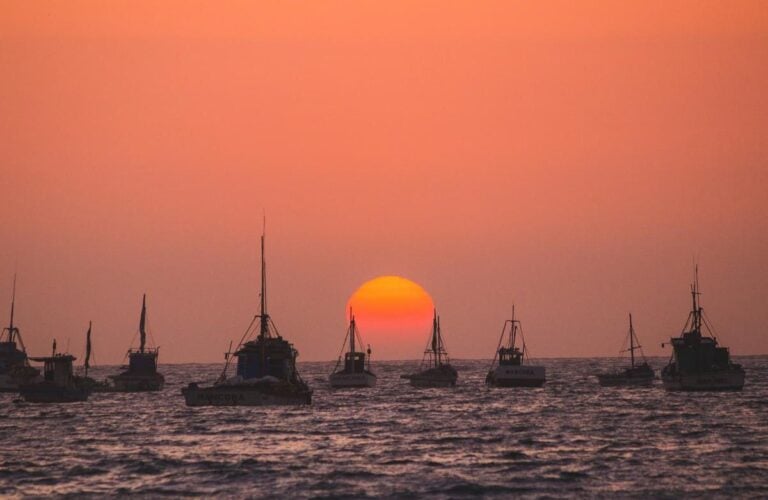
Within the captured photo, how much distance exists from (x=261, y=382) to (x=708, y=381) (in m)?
56.8

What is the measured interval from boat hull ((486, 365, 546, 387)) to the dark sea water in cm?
4711

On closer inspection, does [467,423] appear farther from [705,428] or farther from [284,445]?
[284,445]

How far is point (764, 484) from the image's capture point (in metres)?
64.4

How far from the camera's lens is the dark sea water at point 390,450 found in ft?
212

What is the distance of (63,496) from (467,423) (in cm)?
5384

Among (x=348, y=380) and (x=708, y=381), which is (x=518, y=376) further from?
(x=708, y=381)

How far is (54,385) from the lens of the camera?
13500 centimetres

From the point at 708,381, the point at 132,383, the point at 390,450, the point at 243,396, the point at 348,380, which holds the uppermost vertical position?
the point at 348,380

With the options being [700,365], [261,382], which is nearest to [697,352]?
[700,365]

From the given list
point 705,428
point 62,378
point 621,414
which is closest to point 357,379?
point 62,378

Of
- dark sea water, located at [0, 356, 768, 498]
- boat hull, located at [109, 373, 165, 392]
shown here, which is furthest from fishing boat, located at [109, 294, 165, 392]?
dark sea water, located at [0, 356, 768, 498]

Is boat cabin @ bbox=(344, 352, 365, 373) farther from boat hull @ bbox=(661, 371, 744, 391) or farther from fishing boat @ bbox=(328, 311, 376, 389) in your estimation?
boat hull @ bbox=(661, 371, 744, 391)

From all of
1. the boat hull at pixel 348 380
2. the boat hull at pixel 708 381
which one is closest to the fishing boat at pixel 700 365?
the boat hull at pixel 708 381

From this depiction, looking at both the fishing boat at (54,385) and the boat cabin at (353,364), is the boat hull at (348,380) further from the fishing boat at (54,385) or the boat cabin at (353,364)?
the fishing boat at (54,385)
